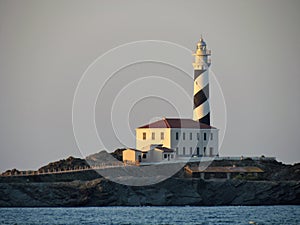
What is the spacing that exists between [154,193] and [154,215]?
785 cm

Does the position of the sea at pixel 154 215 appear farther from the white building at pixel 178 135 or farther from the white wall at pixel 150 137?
the white wall at pixel 150 137

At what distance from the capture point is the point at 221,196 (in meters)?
75.9

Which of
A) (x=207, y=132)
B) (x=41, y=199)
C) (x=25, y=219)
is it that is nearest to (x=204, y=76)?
(x=207, y=132)

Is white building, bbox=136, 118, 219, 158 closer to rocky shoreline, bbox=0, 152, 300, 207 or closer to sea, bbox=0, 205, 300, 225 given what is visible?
rocky shoreline, bbox=0, 152, 300, 207

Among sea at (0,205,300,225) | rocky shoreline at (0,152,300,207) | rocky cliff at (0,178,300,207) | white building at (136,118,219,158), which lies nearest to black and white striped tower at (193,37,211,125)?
white building at (136,118,219,158)

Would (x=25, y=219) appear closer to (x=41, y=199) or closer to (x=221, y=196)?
(x=41, y=199)

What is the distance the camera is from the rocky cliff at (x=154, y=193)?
72.3 m

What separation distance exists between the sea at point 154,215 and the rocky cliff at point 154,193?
1.21 metres

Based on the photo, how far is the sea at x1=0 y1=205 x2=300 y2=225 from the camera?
6300 centimetres

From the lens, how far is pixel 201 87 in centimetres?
8706

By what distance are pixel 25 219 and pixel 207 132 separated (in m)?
26.6

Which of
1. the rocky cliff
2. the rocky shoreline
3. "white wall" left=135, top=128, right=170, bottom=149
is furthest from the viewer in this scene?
"white wall" left=135, top=128, right=170, bottom=149

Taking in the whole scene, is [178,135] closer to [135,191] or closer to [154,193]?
[154,193]

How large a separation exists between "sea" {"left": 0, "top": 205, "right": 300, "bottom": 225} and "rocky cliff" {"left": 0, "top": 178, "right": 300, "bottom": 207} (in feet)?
3.96
